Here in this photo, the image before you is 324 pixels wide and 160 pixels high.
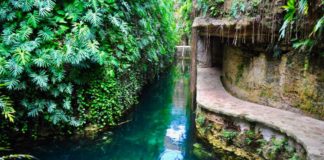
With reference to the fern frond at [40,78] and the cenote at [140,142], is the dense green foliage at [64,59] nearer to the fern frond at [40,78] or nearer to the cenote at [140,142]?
the fern frond at [40,78]

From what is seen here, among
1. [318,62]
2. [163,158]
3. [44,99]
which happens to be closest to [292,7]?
[318,62]

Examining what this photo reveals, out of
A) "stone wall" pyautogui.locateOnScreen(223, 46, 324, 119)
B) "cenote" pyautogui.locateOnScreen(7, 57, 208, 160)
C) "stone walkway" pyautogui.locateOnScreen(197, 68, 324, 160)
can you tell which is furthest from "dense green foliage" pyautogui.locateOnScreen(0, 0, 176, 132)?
"stone wall" pyautogui.locateOnScreen(223, 46, 324, 119)

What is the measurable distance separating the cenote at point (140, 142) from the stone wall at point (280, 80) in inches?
73.2

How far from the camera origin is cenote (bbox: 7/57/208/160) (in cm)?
595

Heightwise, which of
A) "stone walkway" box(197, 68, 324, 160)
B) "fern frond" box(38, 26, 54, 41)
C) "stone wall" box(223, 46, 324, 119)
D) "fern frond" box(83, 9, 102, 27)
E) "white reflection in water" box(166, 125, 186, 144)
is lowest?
"white reflection in water" box(166, 125, 186, 144)

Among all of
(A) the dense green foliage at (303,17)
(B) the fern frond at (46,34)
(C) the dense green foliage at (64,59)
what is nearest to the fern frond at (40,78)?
(C) the dense green foliage at (64,59)

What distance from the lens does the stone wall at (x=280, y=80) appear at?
4969 mm

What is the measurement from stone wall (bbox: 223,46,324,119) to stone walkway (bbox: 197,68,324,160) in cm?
20

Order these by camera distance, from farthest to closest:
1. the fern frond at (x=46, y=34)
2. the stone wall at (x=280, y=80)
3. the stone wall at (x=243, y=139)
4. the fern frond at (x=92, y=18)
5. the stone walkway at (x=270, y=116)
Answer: the fern frond at (x=92, y=18)
the fern frond at (x=46, y=34)
the stone wall at (x=280, y=80)
the stone wall at (x=243, y=139)
the stone walkway at (x=270, y=116)

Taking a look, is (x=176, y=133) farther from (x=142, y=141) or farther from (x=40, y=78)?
(x=40, y=78)

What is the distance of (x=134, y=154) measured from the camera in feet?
20.6

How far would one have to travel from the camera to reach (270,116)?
5.27m

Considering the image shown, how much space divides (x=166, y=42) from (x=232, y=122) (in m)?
8.23

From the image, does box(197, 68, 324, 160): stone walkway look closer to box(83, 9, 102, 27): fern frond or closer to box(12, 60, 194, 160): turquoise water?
box(12, 60, 194, 160): turquoise water
